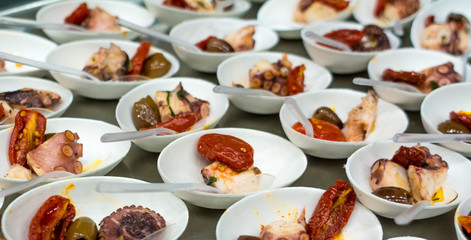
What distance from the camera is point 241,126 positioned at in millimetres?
2652

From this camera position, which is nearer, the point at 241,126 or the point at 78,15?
the point at 241,126

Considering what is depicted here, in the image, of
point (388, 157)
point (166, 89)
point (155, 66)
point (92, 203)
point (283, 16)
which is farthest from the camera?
point (283, 16)

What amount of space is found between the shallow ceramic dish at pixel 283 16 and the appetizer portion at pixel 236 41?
0.32 metres

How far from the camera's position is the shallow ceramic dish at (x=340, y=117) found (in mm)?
2279

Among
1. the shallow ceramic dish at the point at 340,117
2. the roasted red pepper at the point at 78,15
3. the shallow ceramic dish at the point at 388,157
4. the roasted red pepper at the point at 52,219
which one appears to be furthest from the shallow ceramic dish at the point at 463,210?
the roasted red pepper at the point at 78,15

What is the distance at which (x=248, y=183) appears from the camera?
2.07m

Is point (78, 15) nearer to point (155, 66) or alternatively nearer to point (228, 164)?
point (155, 66)

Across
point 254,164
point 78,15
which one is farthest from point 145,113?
point 78,15

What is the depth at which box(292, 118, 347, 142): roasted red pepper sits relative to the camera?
2.38m

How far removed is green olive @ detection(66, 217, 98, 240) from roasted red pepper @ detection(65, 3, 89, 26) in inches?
68.7

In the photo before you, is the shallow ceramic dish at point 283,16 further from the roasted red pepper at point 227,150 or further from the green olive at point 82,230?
the green olive at point 82,230

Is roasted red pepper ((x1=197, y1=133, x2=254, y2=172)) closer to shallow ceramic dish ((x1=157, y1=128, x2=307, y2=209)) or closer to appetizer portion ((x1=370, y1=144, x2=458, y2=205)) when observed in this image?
shallow ceramic dish ((x1=157, y1=128, x2=307, y2=209))

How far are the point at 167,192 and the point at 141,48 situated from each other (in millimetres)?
1239

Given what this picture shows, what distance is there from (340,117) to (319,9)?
3.47 ft
